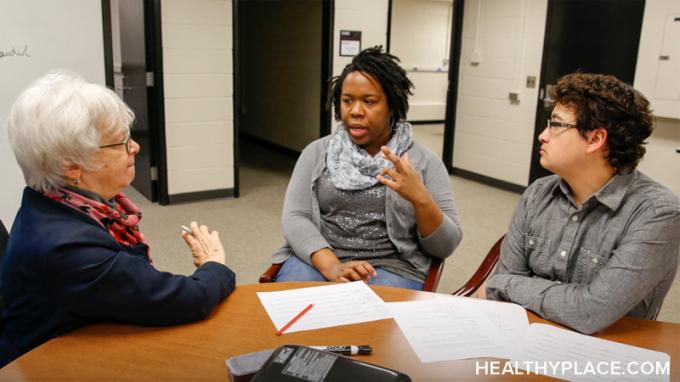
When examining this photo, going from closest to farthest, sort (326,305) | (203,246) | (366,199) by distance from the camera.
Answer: (326,305)
(203,246)
(366,199)

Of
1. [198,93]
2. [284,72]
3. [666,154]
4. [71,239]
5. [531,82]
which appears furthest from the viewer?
[284,72]

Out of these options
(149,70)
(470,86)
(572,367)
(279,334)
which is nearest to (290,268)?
(279,334)

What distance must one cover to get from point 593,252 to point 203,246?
1.05m

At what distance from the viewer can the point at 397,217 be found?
78.7 inches

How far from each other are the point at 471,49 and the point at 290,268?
4348 millimetres

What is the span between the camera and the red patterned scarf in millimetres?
1205

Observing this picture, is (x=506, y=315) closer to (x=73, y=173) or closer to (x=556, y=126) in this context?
(x=556, y=126)

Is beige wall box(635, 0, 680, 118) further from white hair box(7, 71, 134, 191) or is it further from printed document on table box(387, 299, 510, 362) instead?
white hair box(7, 71, 134, 191)

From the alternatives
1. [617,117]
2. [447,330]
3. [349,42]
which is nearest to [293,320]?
[447,330]

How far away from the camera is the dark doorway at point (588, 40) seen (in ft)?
14.4

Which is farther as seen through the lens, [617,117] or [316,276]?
[316,276]

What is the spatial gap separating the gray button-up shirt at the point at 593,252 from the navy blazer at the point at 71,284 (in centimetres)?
86

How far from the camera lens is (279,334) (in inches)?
48.9

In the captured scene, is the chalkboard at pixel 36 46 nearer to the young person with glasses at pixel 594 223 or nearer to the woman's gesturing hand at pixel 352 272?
the woman's gesturing hand at pixel 352 272
